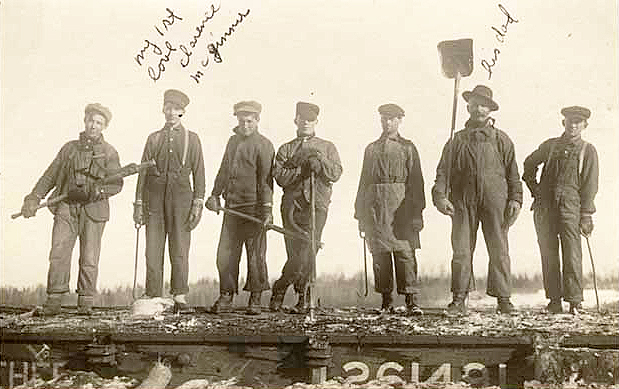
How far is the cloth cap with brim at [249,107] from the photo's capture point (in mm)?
5723

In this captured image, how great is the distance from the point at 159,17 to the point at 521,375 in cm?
368

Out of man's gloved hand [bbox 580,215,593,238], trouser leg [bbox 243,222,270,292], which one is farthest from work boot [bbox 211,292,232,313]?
man's gloved hand [bbox 580,215,593,238]

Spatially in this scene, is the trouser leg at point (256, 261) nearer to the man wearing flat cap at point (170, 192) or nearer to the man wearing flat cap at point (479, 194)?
the man wearing flat cap at point (170, 192)

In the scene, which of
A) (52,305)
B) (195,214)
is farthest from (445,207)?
(52,305)

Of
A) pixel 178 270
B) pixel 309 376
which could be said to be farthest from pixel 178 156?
pixel 309 376

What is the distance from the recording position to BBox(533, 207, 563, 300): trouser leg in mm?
5531

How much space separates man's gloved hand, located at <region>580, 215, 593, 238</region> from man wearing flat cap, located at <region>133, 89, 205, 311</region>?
2.80m

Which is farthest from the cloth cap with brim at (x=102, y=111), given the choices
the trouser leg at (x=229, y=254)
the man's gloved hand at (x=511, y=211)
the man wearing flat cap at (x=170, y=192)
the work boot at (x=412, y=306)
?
the man's gloved hand at (x=511, y=211)

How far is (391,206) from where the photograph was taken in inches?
219

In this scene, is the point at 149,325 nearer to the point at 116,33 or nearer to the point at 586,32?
the point at 116,33

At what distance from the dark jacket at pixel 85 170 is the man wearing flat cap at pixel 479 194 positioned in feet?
8.10

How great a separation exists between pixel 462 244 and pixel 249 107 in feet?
6.15
